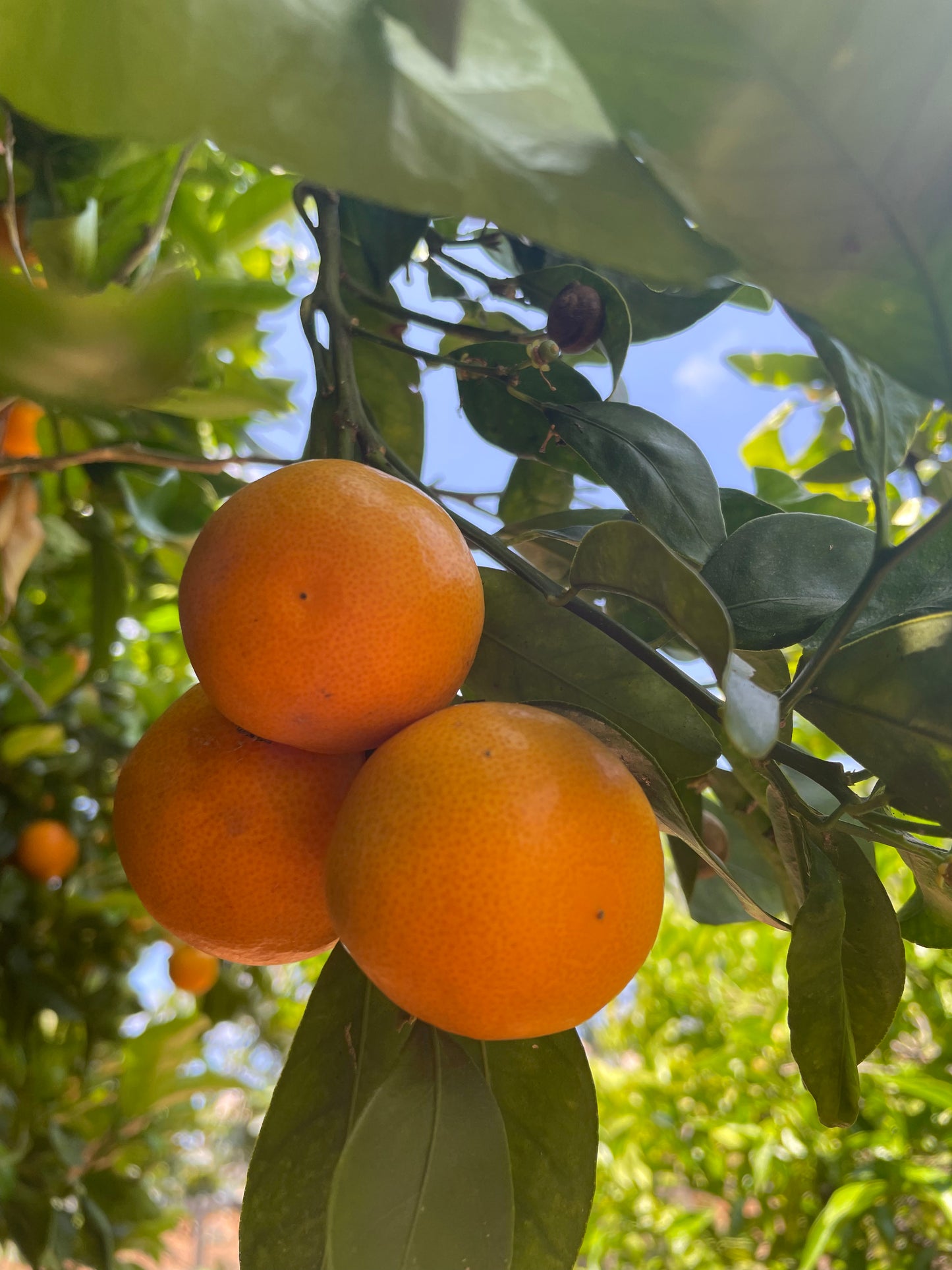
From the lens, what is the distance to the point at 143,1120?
1.28 meters

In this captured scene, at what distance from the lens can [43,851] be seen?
1312mm

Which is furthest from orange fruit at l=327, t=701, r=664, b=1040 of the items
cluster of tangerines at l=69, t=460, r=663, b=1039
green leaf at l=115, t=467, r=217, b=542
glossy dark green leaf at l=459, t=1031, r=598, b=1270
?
green leaf at l=115, t=467, r=217, b=542

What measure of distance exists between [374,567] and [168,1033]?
1.08 metres

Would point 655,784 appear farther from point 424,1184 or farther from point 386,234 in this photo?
point 386,234

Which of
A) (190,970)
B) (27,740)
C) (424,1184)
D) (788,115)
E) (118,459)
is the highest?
(788,115)

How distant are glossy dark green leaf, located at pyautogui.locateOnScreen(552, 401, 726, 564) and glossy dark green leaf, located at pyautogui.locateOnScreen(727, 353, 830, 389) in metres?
0.82

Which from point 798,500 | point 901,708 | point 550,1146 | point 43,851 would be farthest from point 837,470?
point 43,851

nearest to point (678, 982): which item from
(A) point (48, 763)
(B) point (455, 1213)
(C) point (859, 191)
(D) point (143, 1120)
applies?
(D) point (143, 1120)

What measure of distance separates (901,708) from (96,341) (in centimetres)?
37

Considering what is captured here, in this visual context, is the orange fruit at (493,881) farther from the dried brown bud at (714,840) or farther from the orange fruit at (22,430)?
the orange fruit at (22,430)

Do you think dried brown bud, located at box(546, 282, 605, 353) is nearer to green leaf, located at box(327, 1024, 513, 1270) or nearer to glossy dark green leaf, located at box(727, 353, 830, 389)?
green leaf, located at box(327, 1024, 513, 1270)

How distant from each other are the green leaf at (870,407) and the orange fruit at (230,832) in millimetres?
264

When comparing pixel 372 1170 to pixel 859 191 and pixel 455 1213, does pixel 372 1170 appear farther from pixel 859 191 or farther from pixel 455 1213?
pixel 859 191

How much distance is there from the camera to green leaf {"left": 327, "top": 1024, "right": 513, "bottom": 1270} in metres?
0.35
